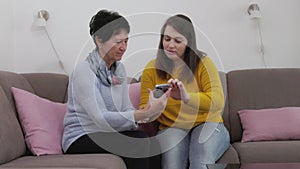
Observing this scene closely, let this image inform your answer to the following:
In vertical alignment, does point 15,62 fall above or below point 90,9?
below

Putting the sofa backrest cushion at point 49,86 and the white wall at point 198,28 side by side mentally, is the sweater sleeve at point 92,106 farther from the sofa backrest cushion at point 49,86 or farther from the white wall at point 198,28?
the white wall at point 198,28

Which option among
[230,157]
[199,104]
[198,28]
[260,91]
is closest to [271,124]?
[260,91]

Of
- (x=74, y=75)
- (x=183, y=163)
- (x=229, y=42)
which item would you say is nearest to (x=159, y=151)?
(x=183, y=163)

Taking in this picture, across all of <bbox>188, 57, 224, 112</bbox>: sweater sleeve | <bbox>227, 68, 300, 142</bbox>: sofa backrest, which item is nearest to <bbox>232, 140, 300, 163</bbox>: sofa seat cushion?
<bbox>188, 57, 224, 112</bbox>: sweater sleeve

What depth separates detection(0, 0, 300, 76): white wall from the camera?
9.27 ft

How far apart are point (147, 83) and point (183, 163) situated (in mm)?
442

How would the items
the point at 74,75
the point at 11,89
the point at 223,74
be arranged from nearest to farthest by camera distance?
the point at 74,75
the point at 11,89
the point at 223,74

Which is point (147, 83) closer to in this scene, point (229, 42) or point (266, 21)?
point (229, 42)

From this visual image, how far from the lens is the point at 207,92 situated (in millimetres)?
2025

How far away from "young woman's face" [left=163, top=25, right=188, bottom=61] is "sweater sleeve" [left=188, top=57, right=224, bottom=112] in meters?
0.12

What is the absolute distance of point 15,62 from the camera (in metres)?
2.84

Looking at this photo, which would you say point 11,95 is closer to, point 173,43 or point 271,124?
point 173,43

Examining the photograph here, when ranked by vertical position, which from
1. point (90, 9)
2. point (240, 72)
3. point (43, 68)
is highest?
point (90, 9)

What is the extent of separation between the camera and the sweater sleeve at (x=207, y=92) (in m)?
1.97
